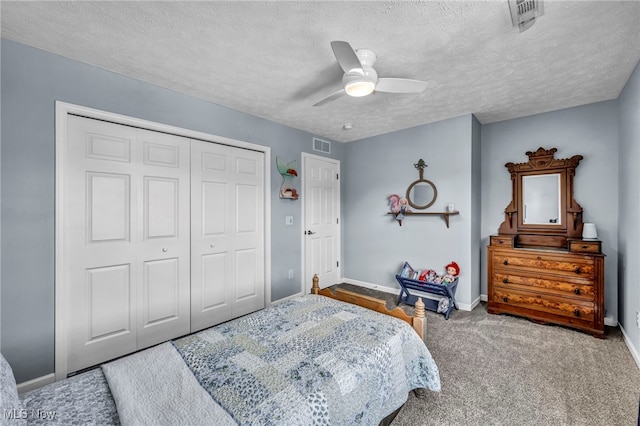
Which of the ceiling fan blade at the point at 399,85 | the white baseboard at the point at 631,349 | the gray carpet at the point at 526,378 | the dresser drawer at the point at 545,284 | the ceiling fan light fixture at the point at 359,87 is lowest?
the gray carpet at the point at 526,378

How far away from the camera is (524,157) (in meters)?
3.47

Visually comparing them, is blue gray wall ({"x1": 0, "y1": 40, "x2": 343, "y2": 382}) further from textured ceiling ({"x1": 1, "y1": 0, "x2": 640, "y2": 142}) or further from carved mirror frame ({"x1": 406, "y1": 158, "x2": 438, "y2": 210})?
carved mirror frame ({"x1": 406, "y1": 158, "x2": 438, "y2": 210})

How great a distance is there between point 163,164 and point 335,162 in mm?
2590

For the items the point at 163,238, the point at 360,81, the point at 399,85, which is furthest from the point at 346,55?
the point at 163,238

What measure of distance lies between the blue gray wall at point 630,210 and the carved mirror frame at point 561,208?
375 millimetres

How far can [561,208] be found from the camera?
322 centimetres

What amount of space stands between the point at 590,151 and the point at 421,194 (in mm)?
1830

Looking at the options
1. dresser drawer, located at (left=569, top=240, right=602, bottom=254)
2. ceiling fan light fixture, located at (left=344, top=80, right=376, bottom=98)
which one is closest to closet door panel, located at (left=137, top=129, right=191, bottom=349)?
ceiling fan light fixture, located at (left=344, top=80, right=376, bottom=98)

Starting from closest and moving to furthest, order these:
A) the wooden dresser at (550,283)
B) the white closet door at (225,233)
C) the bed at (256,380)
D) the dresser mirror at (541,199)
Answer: the bed at (256,380) → the wooden dresser at (550,283) → the white closet door at (225,233) → the dresser mirror at (541,199)

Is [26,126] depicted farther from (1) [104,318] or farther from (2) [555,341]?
(2) [555,341]

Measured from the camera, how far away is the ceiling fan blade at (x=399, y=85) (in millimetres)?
2012

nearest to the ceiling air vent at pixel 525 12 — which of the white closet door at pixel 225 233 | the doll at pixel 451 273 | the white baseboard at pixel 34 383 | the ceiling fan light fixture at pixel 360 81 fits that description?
the ceiling fan light fixture at pixel 360 81

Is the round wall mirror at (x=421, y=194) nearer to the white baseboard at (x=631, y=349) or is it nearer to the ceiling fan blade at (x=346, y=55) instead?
the white baseboard at (x=631, y=349)

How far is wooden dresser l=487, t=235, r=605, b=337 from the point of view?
2678mm
